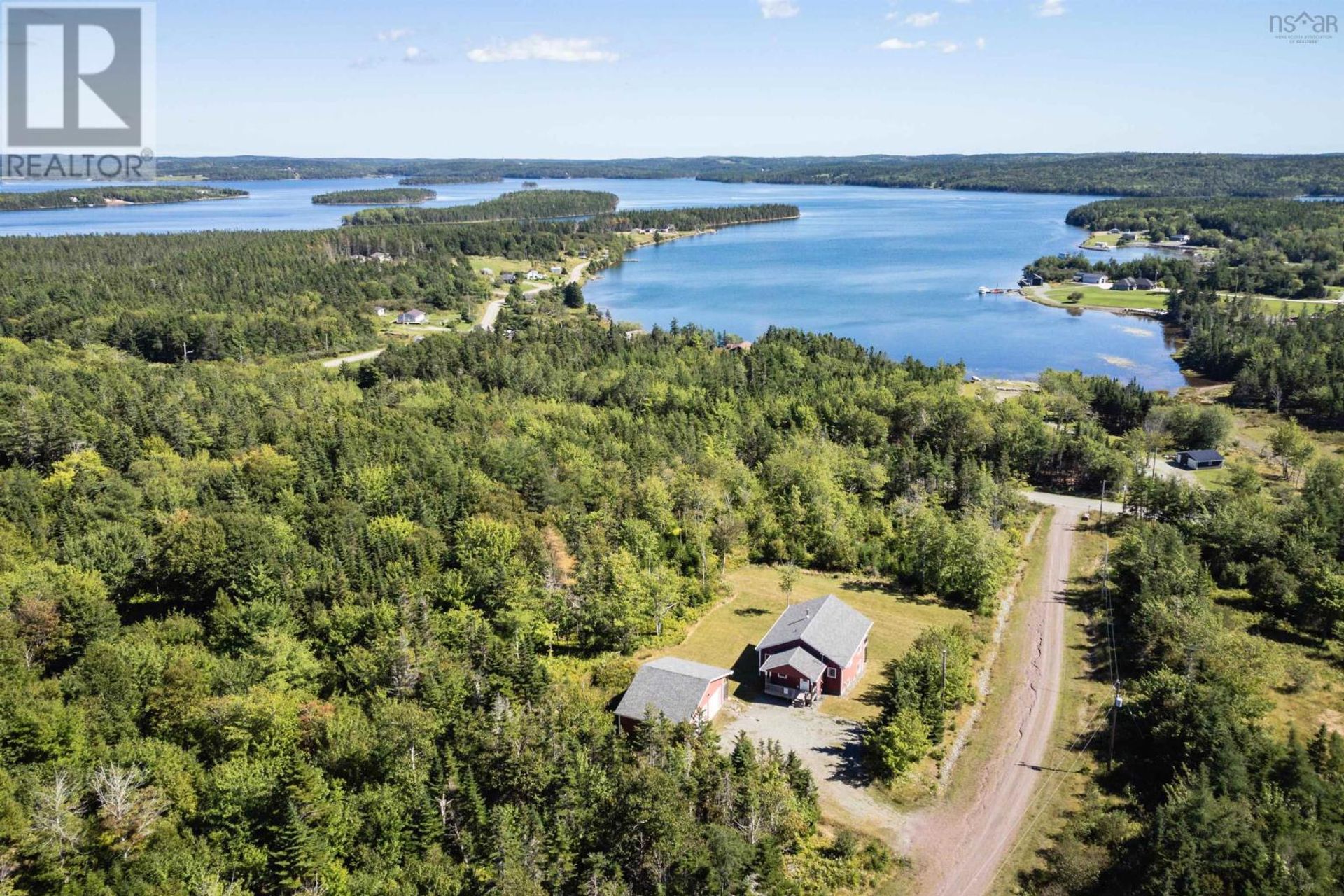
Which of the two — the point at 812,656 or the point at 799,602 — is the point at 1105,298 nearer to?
the point at 799,602

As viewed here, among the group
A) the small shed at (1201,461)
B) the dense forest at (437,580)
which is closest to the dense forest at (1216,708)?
the dense forest at (437,580)

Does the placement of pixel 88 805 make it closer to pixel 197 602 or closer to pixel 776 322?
pixel 197 602

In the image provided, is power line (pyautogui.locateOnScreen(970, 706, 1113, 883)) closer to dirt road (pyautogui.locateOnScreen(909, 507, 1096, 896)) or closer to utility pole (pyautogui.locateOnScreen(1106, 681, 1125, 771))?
dirt road (pyautogui.locateOnScreen(909, 507, 1096, 896))

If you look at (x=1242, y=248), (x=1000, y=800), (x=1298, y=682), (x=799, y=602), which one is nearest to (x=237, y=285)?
(x=799, y=602)

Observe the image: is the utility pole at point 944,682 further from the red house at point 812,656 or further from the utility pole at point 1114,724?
the utility pole at point 1114,724

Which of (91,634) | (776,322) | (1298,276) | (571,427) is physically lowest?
(91,634)

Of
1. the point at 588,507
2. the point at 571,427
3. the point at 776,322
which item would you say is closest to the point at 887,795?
the point at 588,507

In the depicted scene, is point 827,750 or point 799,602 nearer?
point 827,750
